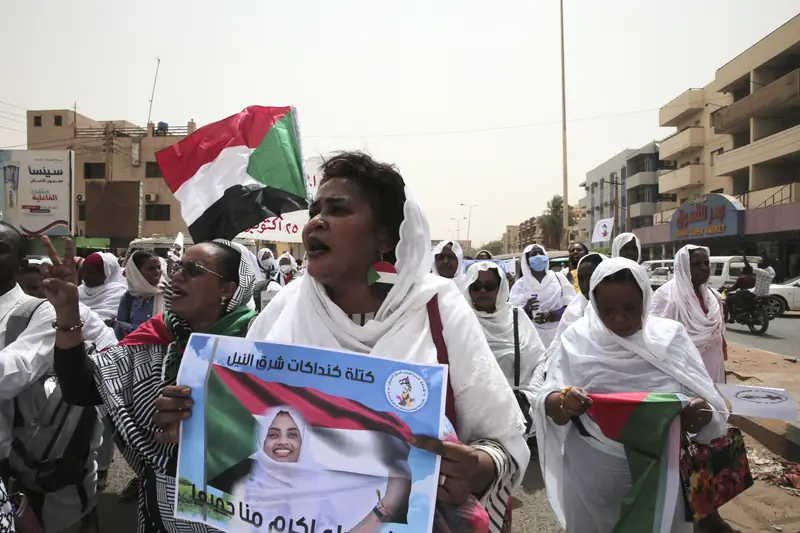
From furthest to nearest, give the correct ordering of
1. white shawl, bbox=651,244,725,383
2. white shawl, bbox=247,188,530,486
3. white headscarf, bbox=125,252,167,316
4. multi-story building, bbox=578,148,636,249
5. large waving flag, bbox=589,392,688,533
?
multi-story building, bbox=578,148,636,249 → white shawl, bbox=651,244,725,383 → white headscarf, bbox=125,252,167,316 → large waving flag, bbox=589,392,688,533 → white shawl, bbox=247,188,530,486

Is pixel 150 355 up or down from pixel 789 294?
up

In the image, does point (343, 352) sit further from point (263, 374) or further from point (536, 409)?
point (536, 409)

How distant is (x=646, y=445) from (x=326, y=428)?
6.12 feet

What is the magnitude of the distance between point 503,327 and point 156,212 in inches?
1607

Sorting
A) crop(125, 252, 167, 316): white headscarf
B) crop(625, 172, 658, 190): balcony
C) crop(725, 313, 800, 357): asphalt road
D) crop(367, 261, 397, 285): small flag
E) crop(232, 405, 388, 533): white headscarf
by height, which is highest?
crop(625, 172, 658, 190): balcony

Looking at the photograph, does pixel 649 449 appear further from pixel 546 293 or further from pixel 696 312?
pixel 546 293

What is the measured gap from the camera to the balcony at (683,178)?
3750 cm

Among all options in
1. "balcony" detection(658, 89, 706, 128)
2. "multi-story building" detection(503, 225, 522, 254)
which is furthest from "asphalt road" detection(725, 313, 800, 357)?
"multi-story building" detection(503, 225, 522, 254)

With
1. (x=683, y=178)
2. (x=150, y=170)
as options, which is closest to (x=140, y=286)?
(x=150, y=170)

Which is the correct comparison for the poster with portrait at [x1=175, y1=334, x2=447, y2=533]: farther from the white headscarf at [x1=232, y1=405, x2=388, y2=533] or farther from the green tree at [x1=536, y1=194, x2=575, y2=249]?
the green tree at [x1=536, y1=194, x2=575, y2=249]

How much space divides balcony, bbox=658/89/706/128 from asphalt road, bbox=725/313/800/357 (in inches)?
989

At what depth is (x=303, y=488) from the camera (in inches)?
53.6

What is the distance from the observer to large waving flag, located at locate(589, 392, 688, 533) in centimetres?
259

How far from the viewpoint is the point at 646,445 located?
262 cm
